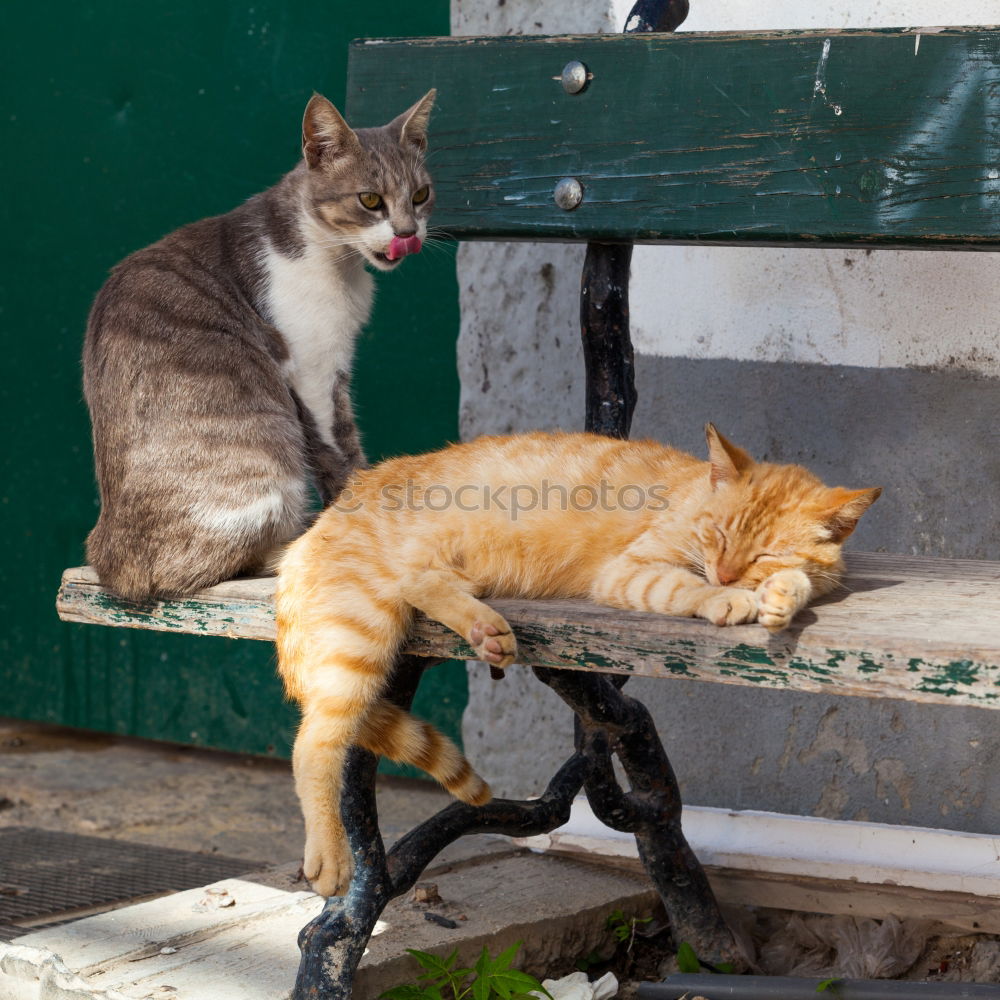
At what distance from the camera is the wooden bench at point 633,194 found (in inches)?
81.6

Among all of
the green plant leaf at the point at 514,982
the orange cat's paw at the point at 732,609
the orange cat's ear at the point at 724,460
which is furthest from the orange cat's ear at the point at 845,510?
the green plant leaf at the point at 514,982

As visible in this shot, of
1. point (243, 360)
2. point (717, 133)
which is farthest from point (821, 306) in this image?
point (243, 360)

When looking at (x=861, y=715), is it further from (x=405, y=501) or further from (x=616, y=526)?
(x=405, y=501)

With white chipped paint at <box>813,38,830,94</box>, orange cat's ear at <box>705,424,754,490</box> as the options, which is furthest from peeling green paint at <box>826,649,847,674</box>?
white chipped paint at <box>813,38,830,94</box>

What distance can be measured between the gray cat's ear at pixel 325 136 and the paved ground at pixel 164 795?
5.58ft

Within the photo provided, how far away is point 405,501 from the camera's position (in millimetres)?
2146

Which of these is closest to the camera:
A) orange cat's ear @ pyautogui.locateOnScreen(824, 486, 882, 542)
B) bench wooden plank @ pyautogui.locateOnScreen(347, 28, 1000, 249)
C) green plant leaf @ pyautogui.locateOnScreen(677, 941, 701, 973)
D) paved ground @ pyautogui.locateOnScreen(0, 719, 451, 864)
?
orange cat's ear @ pyautogui.locateOnScreen(824, 486, 882, 542)

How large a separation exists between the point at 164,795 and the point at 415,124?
245 cm

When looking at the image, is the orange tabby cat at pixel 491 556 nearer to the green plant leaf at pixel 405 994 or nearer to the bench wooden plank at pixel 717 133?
the green plant leaf at pixel 405 994

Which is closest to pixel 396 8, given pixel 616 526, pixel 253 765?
pixel 616 526

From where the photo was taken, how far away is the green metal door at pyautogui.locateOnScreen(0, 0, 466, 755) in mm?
3824

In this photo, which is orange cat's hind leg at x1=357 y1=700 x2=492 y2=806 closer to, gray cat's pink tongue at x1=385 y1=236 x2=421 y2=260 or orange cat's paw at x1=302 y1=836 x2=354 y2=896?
orange cat's paw at x1=302 y1=836 x2=354 y2=896

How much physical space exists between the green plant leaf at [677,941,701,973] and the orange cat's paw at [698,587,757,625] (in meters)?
1.07

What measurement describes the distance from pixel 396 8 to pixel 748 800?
2.42 m
